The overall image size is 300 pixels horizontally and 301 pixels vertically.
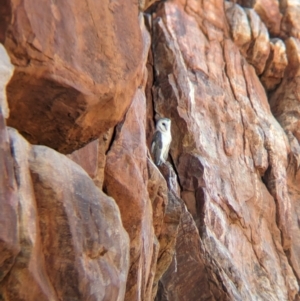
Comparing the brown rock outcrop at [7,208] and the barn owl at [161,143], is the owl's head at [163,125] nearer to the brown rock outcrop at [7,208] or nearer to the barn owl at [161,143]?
the barn owl at [161,143]

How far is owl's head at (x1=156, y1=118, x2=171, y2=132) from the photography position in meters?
10.4

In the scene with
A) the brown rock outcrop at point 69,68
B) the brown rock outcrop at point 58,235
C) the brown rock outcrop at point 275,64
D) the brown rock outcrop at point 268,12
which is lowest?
the brown rock outcrop at point 58,235

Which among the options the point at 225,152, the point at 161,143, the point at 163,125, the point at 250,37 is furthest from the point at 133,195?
the point at 250,37

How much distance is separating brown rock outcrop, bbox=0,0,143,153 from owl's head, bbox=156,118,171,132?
5759 mm

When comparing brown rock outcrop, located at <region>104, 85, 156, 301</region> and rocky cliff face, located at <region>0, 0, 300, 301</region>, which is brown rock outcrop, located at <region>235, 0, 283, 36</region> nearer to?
rocky cliff face, located at <region>0, 0, 300, 301</region>

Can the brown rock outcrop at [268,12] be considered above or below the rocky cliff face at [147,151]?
above

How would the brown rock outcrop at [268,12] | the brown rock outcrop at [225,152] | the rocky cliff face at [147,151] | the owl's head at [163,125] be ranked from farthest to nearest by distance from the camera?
the brown rock outcrop at [268,12], the owl's head at [163,125], the brown rock outcrop at [225,152], the rocky cliff face at [147,151]

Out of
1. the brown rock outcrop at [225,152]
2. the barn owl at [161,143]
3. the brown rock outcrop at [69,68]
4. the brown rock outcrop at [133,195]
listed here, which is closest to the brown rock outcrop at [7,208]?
the brown rock outcrop at [69,68]

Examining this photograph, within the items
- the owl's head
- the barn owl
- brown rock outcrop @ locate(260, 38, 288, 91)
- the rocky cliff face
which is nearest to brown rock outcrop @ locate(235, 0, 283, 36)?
the rocky cliff face

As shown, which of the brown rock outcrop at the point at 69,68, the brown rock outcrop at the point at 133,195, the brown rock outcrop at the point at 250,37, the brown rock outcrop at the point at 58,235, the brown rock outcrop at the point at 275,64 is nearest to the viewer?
the brown rock outcrop at the point at 58,235

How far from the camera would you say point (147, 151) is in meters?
7.45

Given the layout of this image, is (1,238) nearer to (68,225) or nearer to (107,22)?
(68,225)

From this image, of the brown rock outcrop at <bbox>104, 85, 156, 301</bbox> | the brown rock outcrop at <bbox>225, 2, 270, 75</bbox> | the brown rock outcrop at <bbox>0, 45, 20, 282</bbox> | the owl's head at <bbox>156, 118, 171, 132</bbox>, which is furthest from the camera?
the brown rock outcrop at <bbox>225, 2, 270, 75</bbox>

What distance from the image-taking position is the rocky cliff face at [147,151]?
353 cm
